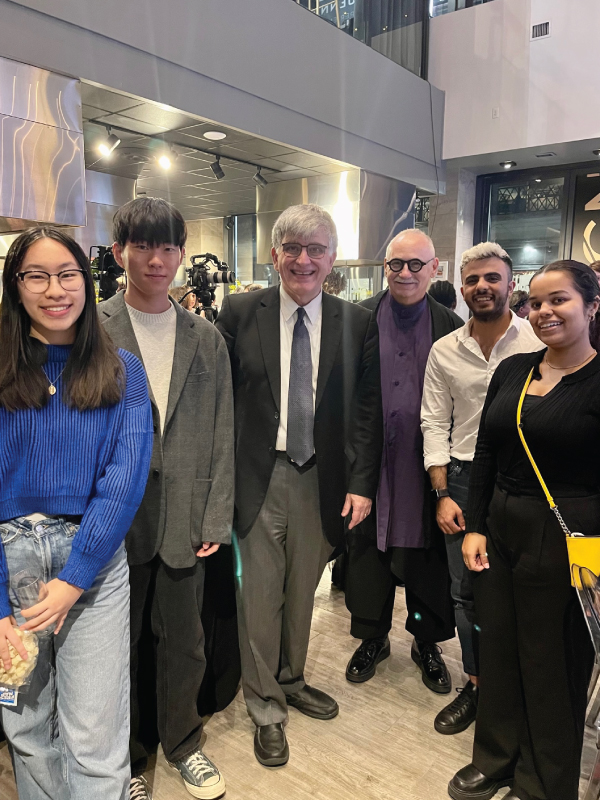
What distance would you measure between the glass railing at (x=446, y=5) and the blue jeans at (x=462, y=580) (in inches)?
269

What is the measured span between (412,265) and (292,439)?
88 centimetres

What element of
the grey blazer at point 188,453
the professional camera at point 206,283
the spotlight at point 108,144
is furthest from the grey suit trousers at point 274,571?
the spotlight at point 108,144

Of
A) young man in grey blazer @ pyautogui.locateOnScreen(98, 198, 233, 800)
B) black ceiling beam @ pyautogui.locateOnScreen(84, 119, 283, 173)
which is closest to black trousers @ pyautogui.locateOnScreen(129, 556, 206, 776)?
young man in grey blazer @ pyautogui.locateOnScreen(98, 198, 233, 800)

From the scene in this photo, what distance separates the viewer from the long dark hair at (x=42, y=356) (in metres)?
1.33

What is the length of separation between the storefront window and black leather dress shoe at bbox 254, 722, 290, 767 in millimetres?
6794

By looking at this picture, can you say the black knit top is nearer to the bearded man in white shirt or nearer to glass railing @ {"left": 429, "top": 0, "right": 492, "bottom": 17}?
the bearded man in white shirt

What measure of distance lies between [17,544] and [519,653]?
1456 millimetres

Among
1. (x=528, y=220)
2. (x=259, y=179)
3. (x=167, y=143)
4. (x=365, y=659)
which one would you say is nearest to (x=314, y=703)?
(x=365, y=659)

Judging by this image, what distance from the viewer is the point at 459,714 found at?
228 cm

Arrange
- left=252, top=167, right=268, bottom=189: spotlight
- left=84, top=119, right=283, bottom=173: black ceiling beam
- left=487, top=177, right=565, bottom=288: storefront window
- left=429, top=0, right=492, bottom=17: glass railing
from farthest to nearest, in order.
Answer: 1. left=487, top=177, right=565, bottom=288: storefront window
2. left=429, top=0, right=492, bottom=17: glass railing
3. left=252, top=167, right=268, bottom=189: spotlight
4. left=84, top=119, right=283, bottom=173: black ceiling beam

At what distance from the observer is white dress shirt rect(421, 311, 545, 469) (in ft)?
7.05

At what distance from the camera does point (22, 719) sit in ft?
4.64

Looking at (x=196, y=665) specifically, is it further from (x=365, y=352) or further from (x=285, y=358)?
(x=365, y=352)

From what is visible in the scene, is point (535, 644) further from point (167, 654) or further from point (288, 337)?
point (288, 337)
